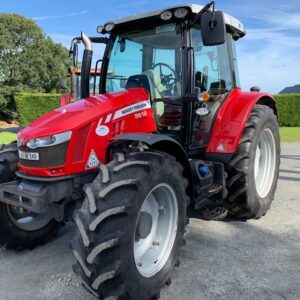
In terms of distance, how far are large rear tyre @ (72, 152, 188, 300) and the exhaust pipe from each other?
160 centimetres

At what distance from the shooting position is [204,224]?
437 centimetres

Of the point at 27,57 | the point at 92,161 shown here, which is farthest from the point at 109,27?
the point at 27,57

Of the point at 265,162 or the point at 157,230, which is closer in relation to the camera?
the point at 157,230

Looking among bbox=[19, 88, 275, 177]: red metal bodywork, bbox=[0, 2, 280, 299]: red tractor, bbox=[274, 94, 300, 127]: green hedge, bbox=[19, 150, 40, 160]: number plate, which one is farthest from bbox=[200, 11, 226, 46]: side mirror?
bbox=[274, 94, 300, 127]: green hedge

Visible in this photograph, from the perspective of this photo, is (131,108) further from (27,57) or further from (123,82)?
(27,57)

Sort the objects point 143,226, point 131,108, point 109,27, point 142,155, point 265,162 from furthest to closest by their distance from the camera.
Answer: point 265,162 < point 109,27 < point 131,108 < point 143,226 < point 142,155

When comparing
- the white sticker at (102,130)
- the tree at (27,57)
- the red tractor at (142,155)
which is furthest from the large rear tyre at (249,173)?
the tree at (27,57)

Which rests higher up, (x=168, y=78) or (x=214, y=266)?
(x=168, y=78)

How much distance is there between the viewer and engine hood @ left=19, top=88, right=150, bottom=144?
295cm

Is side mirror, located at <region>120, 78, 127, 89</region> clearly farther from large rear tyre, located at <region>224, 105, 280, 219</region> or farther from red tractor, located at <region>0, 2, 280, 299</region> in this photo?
large rear tyre, located at <region>224, 105, 280, 219</region>

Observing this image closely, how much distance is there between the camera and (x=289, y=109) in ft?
66.2

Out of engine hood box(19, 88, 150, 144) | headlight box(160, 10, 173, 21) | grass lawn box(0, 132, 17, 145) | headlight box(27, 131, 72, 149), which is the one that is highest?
headlight box(160, 10, 173, 21)

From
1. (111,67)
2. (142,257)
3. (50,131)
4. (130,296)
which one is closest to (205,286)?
(142,257)

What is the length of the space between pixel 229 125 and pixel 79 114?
180 cm
